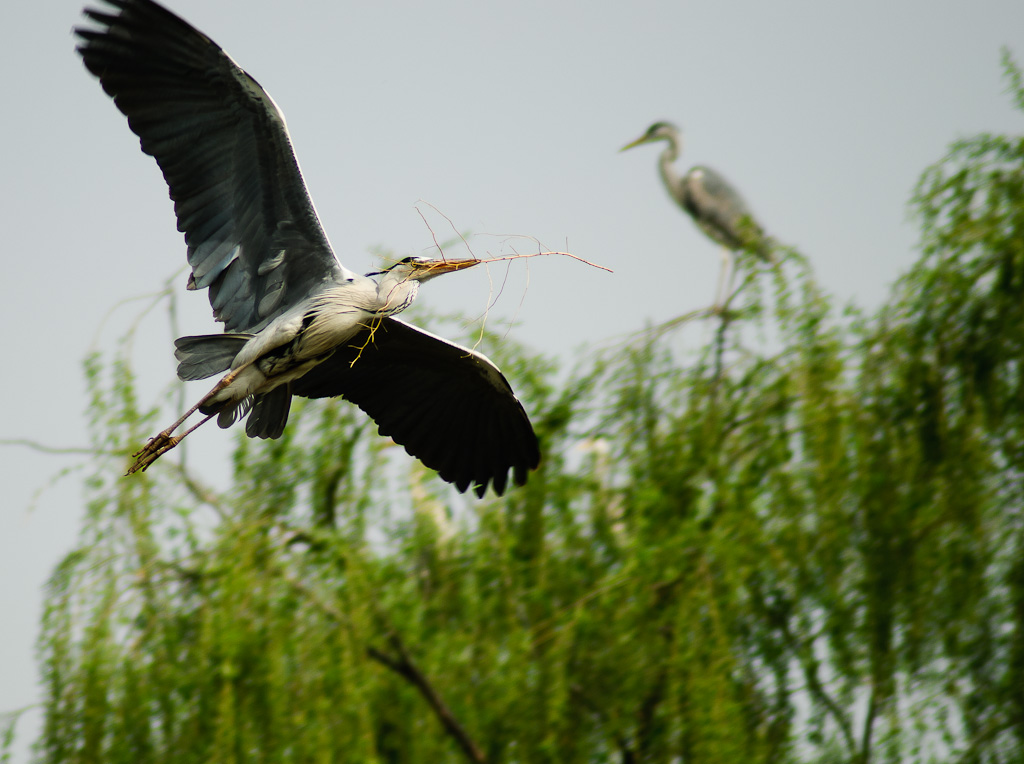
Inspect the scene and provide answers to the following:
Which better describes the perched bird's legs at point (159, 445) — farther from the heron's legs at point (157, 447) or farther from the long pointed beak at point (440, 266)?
the long pointed beak at point (440, 266)

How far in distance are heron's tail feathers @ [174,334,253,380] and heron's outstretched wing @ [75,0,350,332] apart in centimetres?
18

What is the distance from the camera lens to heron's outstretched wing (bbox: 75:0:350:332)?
376 cm

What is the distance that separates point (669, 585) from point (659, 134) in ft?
21.1

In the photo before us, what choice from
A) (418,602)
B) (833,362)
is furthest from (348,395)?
(833,362)

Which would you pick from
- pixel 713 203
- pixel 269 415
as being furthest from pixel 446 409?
pixel 713 203

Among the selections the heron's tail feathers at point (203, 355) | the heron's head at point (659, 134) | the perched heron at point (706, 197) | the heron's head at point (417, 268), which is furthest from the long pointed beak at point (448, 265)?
the heron's head at point (659, 134)

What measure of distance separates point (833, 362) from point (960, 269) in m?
0.64

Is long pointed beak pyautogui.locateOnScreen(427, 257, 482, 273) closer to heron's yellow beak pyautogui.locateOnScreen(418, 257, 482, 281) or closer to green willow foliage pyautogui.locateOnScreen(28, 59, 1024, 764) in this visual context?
heron's yellow beak pyautogui.locateOnScreen(418, 257, 482, 281)

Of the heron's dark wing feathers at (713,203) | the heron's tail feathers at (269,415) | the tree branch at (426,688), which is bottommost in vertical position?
the tree branch at (426,688)

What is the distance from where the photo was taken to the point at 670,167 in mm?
10023

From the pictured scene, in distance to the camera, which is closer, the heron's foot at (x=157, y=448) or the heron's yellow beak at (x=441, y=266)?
the heron's foot at (x=157, y=448)

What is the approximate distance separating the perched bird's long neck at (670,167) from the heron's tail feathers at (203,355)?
21.7ft

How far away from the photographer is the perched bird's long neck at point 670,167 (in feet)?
32.3

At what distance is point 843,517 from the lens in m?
4.45
